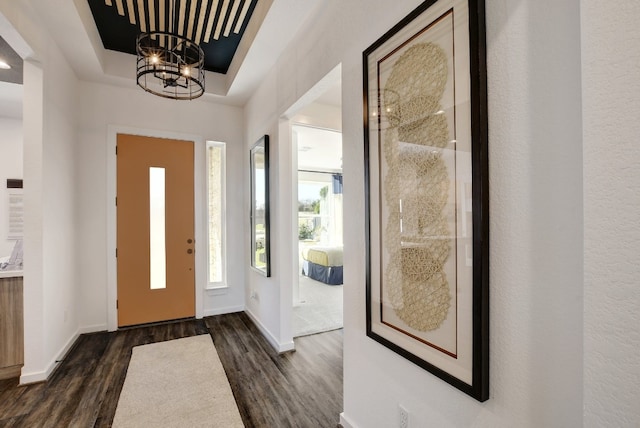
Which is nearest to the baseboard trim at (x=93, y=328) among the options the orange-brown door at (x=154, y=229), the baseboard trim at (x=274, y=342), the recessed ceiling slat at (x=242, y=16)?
the orange-brown door at (x=154, y=229)

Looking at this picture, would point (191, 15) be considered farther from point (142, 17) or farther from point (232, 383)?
point (232, 383)

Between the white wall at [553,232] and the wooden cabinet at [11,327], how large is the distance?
Result: 3.02 metres

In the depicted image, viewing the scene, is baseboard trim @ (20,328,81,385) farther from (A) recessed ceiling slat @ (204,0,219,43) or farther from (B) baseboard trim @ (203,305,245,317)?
(A) recessed ceiling slat @ (204,0,219,43)

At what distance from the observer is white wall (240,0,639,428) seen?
667 millimetres

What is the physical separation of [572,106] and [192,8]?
3.01 meters

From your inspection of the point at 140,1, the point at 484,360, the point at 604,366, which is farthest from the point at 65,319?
the point at 604,366

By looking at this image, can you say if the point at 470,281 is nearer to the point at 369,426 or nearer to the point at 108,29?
the point at 369,426

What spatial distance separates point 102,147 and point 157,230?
3.80 feet

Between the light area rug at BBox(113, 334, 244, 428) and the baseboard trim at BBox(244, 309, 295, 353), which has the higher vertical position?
the baseboard trim at BBox(244, 309, 295, 353)

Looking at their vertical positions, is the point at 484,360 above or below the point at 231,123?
below

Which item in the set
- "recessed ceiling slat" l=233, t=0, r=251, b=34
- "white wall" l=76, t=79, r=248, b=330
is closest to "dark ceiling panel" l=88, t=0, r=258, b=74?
"recessed ceiling slat" l=233, t=0, r=251, b=34

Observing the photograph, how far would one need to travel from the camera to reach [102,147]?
359cm

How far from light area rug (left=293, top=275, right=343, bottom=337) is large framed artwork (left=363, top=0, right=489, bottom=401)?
2.12 metres

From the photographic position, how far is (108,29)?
3.01m
